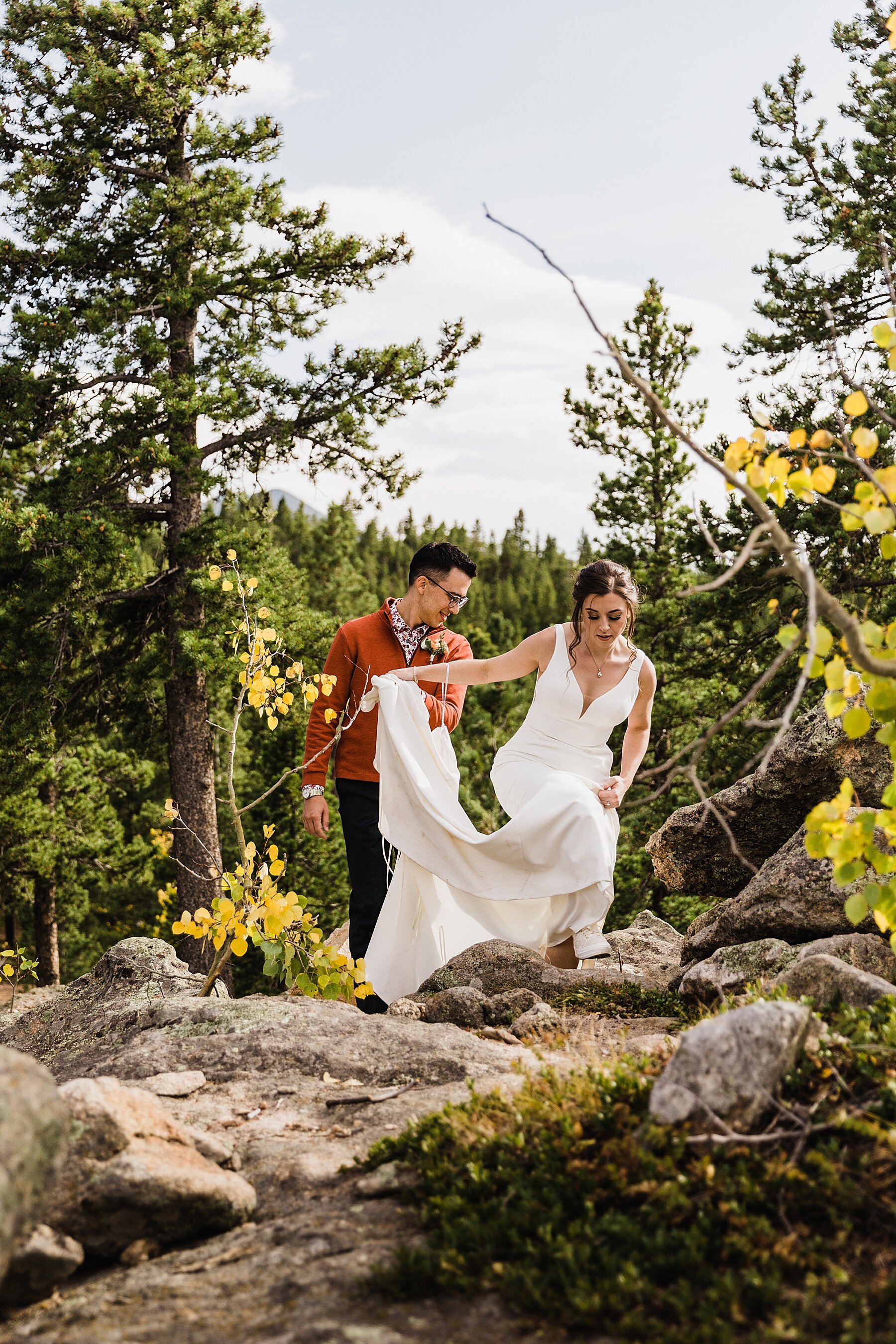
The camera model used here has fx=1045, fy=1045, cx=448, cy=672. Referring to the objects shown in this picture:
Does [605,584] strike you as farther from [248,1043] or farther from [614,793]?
[248,1043]

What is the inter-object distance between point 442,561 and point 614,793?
171cm

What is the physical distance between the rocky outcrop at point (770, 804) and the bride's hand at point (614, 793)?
17.5 inches

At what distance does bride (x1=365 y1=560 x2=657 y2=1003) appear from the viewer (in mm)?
6074

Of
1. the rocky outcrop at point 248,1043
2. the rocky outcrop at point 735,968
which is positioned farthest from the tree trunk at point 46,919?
the rocky outcrop at point 735,968

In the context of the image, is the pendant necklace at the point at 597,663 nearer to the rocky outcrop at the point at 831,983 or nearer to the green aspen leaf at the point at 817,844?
the rocky outcrop at the point at 831,983

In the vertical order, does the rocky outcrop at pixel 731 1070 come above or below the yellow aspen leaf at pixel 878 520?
below

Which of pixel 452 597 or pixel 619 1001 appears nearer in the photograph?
pixel 619 1001

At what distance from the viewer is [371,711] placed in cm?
659

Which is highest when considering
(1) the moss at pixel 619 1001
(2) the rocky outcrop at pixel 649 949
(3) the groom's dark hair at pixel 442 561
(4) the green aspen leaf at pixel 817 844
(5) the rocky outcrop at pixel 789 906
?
(3) the groom's dark hair at pixel 442 561

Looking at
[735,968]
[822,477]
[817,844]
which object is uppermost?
[822,477]

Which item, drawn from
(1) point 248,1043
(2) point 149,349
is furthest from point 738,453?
(2) point 149,349

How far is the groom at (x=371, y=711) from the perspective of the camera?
20.8 feet

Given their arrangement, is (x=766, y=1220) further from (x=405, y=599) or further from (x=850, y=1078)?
(x=405, y=599)

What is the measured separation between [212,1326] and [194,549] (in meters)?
10.9
